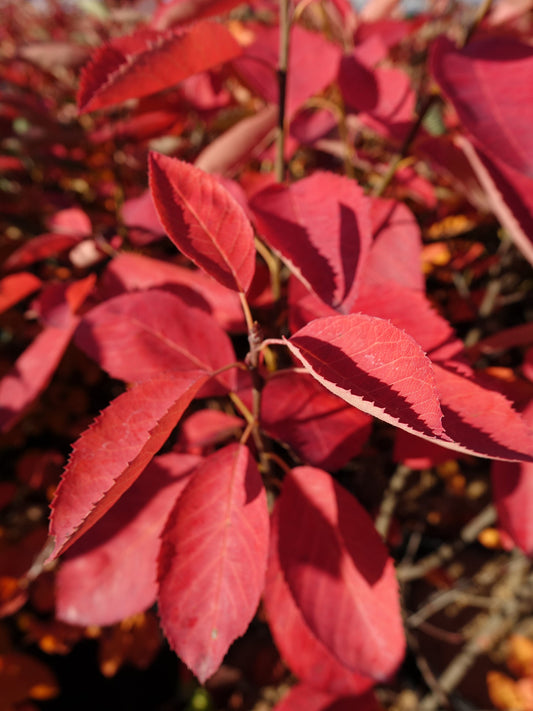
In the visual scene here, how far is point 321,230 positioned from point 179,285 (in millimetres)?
233

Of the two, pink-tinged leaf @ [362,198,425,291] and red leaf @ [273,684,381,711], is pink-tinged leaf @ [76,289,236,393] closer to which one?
pink-tinged leaf @ [362,198,425,291]

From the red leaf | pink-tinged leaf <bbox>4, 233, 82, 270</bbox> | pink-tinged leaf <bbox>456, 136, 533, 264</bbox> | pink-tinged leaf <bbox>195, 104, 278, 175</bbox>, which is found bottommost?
the red leaf

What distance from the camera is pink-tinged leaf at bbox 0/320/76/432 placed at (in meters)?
0.72

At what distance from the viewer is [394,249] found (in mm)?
659

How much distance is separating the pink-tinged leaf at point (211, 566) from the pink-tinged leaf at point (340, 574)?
0.29 feet

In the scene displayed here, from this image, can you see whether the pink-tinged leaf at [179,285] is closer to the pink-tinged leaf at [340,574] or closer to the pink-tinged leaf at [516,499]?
the pink-tinged leaf at [340,574]

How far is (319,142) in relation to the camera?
0.95 metres

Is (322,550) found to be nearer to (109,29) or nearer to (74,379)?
(74,379)

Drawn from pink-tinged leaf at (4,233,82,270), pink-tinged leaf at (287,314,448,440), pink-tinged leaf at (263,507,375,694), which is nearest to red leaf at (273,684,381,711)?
pink-tinged leaf at (263,507,375,694)

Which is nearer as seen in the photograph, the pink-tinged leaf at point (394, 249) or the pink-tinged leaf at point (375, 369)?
the pink-tinged leaf at point (375, 369)

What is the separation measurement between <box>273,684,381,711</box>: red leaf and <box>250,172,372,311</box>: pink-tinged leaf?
0.82m

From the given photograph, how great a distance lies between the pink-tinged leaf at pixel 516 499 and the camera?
0.67 metres

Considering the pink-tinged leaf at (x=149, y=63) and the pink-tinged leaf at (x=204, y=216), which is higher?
the pink-tinged leaf at (x=149, y=63)

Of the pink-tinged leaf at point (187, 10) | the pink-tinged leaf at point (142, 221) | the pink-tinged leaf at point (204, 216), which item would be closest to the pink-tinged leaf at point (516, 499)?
the pink-tinged leaf at point (204, 216)
